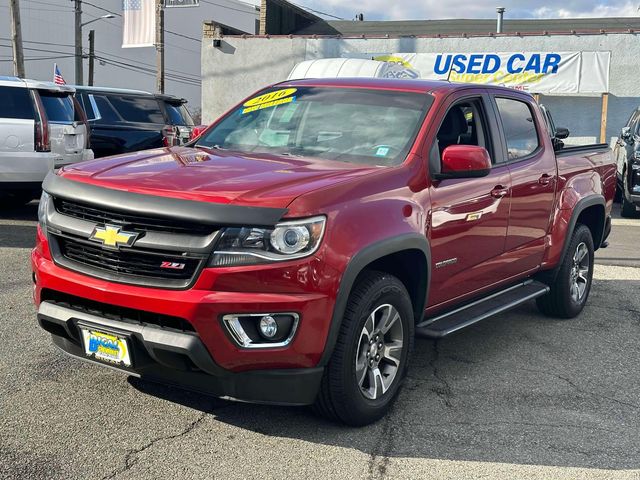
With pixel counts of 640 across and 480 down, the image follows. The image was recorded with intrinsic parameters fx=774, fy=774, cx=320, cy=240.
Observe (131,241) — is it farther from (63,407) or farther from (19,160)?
(19,160)

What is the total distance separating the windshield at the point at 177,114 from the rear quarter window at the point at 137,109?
Result: 0.74 ft

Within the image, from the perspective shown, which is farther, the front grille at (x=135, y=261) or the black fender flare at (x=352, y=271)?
the black fender flare at (x=352, y=271)

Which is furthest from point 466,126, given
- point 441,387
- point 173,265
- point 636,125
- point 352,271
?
point 636,125

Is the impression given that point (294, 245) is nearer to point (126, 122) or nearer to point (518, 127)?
point (518, 127)

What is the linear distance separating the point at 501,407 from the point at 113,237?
2.37 metres

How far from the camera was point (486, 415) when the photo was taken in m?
4.30

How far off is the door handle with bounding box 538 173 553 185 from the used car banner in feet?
44.1

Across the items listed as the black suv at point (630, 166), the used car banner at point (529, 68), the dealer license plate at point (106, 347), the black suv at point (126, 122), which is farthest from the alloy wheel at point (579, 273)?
the used car banner at point (529, 68)

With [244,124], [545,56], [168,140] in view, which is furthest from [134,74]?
[244,124]

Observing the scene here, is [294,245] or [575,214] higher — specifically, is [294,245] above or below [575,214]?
above

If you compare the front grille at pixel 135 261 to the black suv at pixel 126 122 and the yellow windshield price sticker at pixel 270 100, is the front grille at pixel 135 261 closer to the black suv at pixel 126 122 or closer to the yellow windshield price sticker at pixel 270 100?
the yellow windshield price sticker at pixel 270 100

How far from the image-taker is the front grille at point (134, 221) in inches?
138

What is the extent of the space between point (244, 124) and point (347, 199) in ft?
5.46

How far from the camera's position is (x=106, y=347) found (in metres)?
3.68
